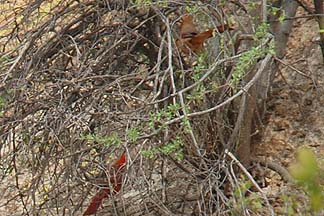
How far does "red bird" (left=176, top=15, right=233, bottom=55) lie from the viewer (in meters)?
3.54

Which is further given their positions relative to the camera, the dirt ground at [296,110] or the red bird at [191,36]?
the dirt ground at [296,110]

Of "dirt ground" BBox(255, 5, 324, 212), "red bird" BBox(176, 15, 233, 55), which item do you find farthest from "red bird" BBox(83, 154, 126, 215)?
"dirt ground" BBox(255, 5, 324, 212)

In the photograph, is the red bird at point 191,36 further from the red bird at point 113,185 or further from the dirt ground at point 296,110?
the dirt ground at point 296,110

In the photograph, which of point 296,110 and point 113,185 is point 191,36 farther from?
point 296,110

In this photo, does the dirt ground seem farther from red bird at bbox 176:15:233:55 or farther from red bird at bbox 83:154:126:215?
red bird at bbox 83:154:126:215

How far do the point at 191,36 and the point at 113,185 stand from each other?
960 millimetres

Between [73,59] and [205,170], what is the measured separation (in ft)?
3.56

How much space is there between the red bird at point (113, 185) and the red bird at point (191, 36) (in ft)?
2.48

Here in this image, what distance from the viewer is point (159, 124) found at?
2.93 m

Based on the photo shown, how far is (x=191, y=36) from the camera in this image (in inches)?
141

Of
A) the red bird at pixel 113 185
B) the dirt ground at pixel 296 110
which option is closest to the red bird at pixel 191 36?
the red bird at pixel 113 185

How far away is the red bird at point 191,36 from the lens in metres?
3.54

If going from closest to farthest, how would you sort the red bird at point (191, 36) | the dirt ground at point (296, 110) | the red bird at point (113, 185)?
the red bird at point (113, 185)
the red bird at point (191, 36)
the dirt ground at point (296, 110)

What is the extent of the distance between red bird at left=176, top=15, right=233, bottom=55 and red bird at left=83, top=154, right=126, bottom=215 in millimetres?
757
